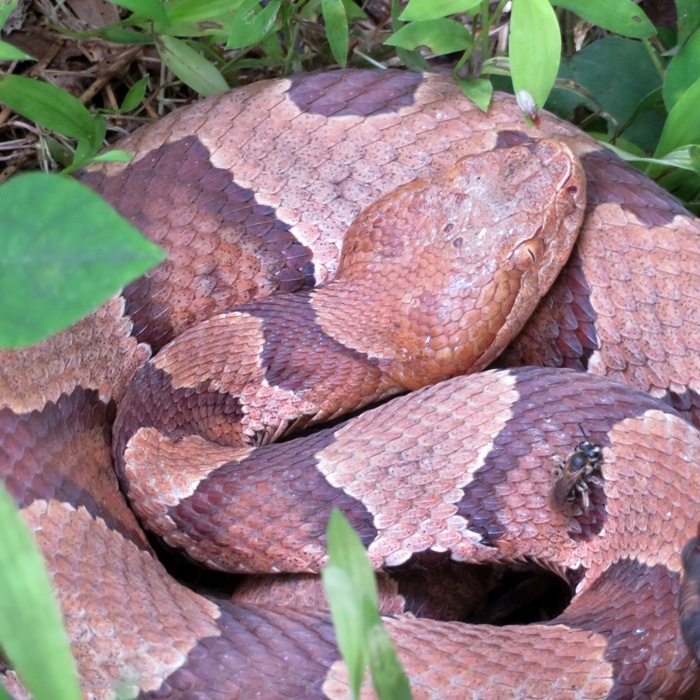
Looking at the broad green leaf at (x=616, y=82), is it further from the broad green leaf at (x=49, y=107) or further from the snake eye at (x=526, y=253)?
the broad green leaf at (x=49, y=107)

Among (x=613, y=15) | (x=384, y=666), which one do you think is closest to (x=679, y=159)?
(x=613, y=15)

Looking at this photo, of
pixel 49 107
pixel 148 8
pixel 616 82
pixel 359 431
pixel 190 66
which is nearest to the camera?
pixel 359 431

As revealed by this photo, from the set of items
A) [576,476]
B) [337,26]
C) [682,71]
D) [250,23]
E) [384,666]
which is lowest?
[576,476]

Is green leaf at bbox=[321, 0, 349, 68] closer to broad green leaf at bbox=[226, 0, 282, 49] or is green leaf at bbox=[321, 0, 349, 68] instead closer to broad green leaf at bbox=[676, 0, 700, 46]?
broad green leaf at bbox=[226, 0, 282, 49]

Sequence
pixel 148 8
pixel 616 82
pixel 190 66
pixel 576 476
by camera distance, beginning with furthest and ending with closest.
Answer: pixel 616 82
pixel 190 66
pixel 148 8
pixel 576 476

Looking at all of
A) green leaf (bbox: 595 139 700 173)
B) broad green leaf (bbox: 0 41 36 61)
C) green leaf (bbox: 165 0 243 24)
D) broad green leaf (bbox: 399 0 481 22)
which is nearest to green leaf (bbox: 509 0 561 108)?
broad green leaf (bbox: 399 0 481 22)

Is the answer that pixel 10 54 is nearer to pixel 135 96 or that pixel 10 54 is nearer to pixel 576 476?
pixel 135 96

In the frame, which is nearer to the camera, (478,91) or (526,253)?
(526,253)
